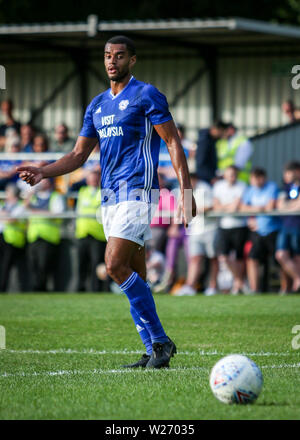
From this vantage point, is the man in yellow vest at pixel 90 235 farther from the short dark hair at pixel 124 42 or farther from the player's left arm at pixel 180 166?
the player's left arm at pixel 180 166

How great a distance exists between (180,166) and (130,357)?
1874 millimetres

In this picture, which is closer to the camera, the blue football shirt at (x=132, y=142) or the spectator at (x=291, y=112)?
the blue football shirt at (x=132, y=142)

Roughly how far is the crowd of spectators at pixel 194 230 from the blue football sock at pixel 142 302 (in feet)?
22.8

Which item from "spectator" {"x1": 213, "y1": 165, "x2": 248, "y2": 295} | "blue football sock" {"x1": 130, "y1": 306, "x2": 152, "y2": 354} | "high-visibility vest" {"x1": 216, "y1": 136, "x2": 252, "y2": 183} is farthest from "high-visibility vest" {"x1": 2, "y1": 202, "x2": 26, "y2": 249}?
"blue football sock" {"x1": 130, "y1": 306, "x2": 152, "y2": 354}

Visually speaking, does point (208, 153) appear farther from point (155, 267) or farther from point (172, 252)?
point (155, 267)

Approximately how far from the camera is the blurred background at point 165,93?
53.5 feet

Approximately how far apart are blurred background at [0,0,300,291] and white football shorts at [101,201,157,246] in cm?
736

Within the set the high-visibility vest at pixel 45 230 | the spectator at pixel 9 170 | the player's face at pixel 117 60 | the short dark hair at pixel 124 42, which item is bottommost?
the high-visibility vest at pixel 45 230

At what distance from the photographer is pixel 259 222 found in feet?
49.1

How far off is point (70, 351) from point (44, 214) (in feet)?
26.0

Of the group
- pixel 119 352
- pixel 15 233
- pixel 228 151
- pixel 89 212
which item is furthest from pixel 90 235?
pixel 119 352

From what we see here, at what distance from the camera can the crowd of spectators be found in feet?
48.5

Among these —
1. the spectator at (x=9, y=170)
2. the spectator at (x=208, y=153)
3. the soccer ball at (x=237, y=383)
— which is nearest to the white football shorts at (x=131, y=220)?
the soccer ball at (x=237, y=383)

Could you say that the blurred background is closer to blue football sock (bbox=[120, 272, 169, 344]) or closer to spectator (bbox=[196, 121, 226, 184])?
spectator (bbox=[196, 121, 226, 184])
